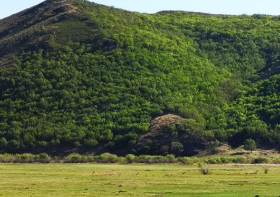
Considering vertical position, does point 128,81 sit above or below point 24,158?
above

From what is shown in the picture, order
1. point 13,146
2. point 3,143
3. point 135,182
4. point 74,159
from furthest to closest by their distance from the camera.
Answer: point 3,143
point 13,146
point 74,159
point 135,182

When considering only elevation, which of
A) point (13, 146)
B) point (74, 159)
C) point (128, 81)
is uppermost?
point (128, 81)

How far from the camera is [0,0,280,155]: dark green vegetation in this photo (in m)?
104

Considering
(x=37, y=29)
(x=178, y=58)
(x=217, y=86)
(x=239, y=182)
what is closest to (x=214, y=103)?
(x=217, y=86)

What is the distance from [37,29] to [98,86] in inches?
963

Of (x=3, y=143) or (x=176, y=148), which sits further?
(x=3, y=143)

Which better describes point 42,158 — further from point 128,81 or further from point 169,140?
point 128,81

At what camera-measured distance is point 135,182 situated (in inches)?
2317

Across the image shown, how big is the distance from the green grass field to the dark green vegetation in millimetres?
28485

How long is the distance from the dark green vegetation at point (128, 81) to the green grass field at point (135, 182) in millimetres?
28485

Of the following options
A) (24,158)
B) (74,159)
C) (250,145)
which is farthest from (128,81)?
(24,158)

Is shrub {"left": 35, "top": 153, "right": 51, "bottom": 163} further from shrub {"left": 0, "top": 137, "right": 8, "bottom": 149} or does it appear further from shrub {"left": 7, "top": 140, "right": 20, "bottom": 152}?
shrub {"left": 0, "top": 137, "right": 8, "bottom": 149}

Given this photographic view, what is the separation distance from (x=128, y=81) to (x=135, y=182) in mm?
65068

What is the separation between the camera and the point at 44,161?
90688 millimetres
